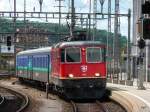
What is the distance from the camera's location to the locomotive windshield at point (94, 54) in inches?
1162

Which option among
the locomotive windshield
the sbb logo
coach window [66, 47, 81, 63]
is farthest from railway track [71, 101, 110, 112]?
coach window [66, 47, 81, 63]

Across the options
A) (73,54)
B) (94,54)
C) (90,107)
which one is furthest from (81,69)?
(90,107)

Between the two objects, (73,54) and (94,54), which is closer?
(73,54)

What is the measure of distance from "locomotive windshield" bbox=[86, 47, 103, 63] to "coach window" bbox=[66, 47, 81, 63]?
49 centimetres

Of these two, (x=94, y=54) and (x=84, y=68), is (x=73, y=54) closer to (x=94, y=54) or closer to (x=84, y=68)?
(x=84, y=68)

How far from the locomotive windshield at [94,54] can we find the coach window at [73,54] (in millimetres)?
495

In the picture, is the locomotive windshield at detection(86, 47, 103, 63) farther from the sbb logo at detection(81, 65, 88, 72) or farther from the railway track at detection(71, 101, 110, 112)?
the railway track at detection(71, 101, 110, 112)

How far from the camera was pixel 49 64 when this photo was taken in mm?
33750

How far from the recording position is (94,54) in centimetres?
2964

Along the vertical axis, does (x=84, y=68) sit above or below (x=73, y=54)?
below

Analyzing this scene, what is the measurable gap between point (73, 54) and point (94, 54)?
1.05 meters

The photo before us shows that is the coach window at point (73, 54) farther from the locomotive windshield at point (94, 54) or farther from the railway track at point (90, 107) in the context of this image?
the railway track at point (90, 107)

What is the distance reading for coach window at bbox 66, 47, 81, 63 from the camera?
29.4 metres

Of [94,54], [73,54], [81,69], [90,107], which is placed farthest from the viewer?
[94,54]
